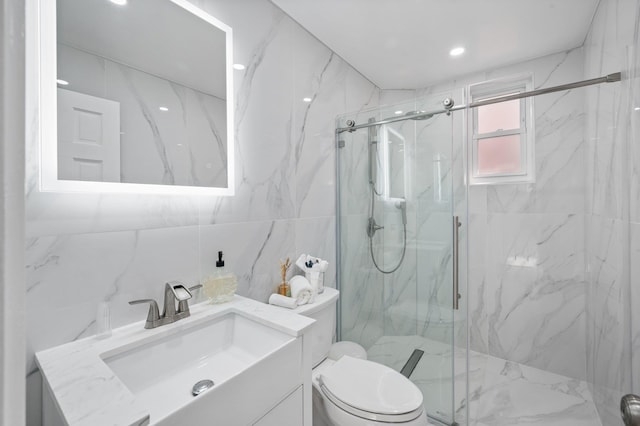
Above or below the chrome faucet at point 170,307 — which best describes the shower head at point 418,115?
above

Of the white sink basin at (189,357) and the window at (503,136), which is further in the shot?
the window at (503,136)

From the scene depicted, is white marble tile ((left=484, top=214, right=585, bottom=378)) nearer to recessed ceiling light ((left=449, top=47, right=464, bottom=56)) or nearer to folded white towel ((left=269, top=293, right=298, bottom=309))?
recessed ceiling light ((left=449, top=47, right=464, bottom=56))

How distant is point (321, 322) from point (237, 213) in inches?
29.0

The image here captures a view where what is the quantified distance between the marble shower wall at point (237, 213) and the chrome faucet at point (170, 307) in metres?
0.07

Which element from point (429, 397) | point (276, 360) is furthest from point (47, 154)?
point (429, 397)

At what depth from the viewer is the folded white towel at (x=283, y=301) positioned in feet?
4.81

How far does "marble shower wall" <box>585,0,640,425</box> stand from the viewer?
1.15m

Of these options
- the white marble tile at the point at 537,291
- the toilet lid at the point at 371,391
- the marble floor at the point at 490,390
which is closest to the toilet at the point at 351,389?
the toilet lid at the point at 371,391

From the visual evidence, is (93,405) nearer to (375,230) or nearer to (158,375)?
(158,375)

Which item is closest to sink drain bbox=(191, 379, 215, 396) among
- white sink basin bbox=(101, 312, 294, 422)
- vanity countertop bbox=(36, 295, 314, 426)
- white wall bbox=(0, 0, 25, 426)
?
white sink basin bbox=(101, 312, 294, 422)

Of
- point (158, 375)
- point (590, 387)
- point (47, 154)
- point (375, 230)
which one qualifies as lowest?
point (590, 387)

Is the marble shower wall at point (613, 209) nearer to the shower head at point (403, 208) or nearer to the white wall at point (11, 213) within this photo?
the shower head at point (403, 208)

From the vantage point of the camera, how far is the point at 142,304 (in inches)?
44.0

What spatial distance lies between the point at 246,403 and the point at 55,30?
1.29m
